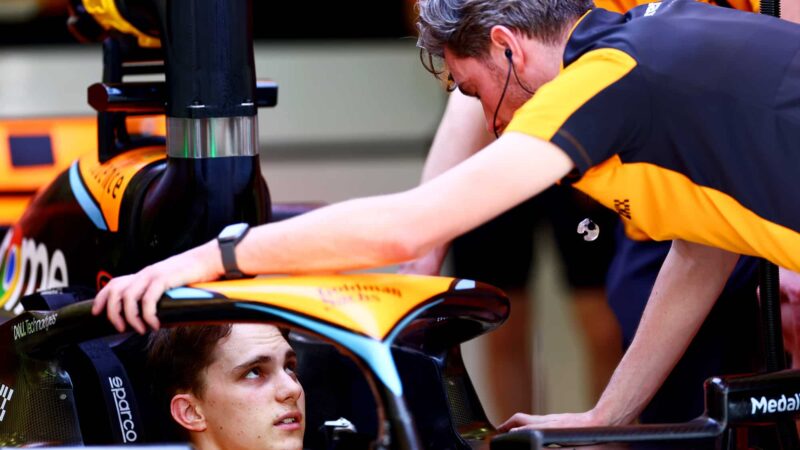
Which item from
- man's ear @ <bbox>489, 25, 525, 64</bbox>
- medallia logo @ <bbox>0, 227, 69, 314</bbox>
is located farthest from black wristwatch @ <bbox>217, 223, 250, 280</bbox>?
medallia logo @ <bbox>0, 227, 69, 314</bbox>

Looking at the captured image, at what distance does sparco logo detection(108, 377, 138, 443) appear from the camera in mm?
1809

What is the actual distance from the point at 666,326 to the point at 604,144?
1.41 feet

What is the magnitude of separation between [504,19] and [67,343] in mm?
627

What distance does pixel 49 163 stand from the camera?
120 inches

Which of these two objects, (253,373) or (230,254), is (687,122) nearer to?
(230,254)

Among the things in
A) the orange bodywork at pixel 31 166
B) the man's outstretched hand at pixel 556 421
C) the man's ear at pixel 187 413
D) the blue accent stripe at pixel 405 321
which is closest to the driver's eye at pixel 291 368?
the man's ear at pixel 187 413

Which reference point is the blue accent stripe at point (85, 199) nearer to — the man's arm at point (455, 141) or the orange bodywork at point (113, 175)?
the orange bodywork at point (113, 175)

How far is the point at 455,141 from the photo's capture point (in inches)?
95.5

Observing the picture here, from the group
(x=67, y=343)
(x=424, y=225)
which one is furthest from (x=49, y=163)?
(x=424, y=225)

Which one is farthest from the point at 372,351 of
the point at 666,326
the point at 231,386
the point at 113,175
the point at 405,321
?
the point at 113,175

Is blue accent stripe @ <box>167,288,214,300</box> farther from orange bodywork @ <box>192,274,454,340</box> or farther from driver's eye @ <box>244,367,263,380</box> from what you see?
driver's eye @ <box>244,367,263,380</box>

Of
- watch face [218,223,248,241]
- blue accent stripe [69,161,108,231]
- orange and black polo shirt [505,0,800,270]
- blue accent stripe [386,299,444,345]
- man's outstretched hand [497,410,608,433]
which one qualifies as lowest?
man's outstretched hand [497,410,608,433]

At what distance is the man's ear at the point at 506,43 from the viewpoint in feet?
5.72

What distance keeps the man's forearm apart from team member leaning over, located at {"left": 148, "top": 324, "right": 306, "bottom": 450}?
1.34 ft
